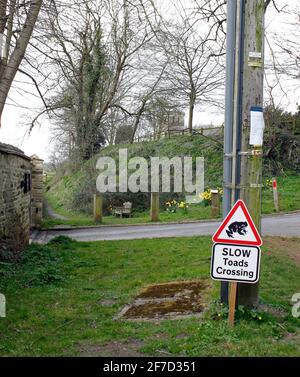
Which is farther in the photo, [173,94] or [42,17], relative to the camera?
[173,94]

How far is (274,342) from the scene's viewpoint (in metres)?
4.84

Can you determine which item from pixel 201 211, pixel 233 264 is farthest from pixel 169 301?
pixel 201 211

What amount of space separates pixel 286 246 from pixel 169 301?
17.3 feet

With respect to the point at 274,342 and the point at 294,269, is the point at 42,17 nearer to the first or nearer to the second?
the point at 294,269

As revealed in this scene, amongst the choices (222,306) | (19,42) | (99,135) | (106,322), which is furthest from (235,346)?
(99,135)

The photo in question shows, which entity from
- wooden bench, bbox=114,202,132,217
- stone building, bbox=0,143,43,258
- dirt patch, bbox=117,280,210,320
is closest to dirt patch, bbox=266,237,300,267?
dirt patch, bbox=117,280,210,320

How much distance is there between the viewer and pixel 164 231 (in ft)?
48.8

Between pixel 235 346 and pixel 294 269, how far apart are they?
4.23 meters

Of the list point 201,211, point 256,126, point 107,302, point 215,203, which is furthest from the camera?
point 201,211

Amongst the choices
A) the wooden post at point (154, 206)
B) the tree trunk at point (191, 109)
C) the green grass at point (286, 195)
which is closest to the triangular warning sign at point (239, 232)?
the wooden post at point (154, 206)

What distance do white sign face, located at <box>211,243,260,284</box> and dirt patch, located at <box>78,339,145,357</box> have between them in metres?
1.09

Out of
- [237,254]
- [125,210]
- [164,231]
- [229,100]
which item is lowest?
[164,231]

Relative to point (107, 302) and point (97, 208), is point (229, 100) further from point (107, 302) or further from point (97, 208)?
point (97, 208)

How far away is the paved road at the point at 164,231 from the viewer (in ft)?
45.3
